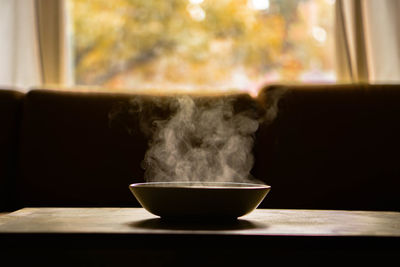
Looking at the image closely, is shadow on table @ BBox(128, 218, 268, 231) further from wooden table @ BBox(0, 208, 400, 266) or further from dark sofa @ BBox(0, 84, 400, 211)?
dark sofa @ BBox(0, 84, 400, 211)

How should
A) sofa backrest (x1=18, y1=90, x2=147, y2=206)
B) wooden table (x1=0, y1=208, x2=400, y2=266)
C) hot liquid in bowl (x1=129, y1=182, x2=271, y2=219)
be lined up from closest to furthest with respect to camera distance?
wooden table (x1=0, y1=208, x2=400, y2=266), hot liquid in bowl (x1=129, y1=182, x2=271, y2=219), sofa backrest (x1=18, y1=90, x2=147, y2=206)

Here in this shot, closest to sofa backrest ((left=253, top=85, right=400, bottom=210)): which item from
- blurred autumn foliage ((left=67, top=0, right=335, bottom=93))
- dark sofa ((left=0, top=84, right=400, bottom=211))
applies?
dark sofa ((left=0, top=84, right=400, bottom=211))

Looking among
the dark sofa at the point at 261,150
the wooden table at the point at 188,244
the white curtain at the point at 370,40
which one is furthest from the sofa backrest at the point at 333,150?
the wooden table at the point at 188,244

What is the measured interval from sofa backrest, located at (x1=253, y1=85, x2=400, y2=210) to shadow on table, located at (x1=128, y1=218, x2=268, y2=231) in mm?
1011

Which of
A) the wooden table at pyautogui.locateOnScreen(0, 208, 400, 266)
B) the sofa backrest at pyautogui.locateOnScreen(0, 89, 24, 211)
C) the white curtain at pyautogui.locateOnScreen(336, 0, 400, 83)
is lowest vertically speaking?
the wooden table at pyautogui.locateOnScreen(0, 208, 400, 266)

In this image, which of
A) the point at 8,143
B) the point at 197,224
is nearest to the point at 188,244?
the point at 197,224

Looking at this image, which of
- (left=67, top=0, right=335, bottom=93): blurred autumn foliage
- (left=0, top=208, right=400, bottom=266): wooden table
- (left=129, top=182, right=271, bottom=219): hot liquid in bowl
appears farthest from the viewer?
(left=67, top=0, right=335, bottom=93): blurred autumn foliage

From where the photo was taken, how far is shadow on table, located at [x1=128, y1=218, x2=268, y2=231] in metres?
0.89

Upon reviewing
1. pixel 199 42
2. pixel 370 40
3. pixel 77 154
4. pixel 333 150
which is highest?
pixel 199 42

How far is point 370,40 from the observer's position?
2572mm

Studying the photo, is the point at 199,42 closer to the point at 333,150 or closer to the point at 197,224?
the point at 333,150

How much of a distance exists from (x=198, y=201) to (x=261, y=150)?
1.15 m

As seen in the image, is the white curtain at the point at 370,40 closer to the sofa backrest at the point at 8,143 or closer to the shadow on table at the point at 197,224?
the sofa backrest at the point at 8,143

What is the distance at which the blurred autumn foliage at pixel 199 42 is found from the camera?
9.17 feet
